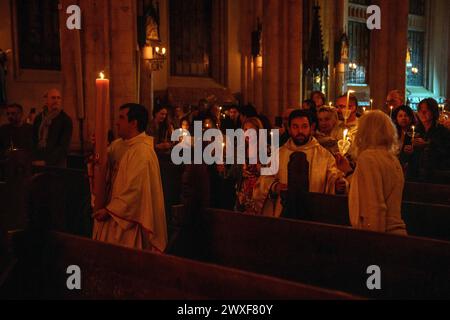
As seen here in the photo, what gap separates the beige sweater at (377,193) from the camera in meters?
3.18

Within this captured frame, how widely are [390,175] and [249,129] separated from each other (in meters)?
2.29

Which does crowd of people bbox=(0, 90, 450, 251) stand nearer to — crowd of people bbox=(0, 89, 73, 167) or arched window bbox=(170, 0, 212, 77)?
crowd of people bbox=(0, 89, 73, 167)

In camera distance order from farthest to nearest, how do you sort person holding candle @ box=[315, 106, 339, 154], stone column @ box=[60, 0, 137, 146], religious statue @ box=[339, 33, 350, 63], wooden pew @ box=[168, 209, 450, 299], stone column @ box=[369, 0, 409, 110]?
religious statue @ box=[339, 33, 350, 63], stone column @ box=[369, 0, 409, 110], stone column @ box=[60, 0, 137, 146], person holding candle @ box=[315, 106, 339, 154], wooden pew @ box=[168, 209, 450, 299]

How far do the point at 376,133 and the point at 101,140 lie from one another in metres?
1.81

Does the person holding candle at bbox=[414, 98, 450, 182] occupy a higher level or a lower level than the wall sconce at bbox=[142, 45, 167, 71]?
lower

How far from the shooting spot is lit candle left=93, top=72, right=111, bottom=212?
10.9 ft

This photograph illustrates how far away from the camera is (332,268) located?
10.2ft

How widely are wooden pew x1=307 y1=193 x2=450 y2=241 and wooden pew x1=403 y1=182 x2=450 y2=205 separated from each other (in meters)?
0.86

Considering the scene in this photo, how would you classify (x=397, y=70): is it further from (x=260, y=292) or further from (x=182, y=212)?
(x=260, y=292)

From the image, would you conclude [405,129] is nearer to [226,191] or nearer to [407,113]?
[407,113]

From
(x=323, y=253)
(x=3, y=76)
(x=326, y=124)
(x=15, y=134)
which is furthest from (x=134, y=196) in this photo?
(x=3, y=76)

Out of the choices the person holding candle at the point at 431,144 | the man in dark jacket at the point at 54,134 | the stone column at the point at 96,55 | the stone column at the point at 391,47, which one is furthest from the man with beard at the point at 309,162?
the stone column at the point at 391,47

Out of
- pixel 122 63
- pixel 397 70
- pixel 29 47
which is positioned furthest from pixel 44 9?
pixel 397 70

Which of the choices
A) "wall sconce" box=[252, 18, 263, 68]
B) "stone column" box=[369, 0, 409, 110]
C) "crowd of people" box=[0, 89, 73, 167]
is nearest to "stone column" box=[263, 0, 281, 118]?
"stone column" box=[369, 0, 409, 110]
